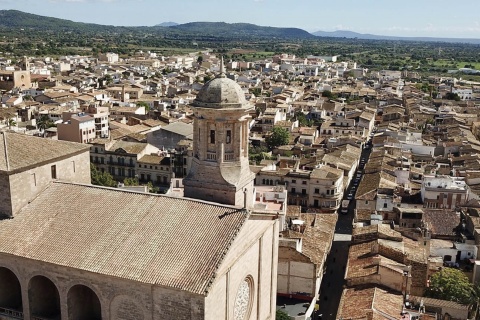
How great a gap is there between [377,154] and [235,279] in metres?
51.2

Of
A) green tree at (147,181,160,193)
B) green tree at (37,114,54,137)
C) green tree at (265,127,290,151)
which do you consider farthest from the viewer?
green tree at (37,114,54,137)

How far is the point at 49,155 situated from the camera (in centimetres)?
2686

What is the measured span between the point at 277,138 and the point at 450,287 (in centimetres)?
4540

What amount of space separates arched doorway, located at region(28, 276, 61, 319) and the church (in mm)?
57

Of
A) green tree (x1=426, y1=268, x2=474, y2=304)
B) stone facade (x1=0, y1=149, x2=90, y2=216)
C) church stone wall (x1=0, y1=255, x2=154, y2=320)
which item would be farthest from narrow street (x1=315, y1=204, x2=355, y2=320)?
stone facade (x1=0, y1=149, x2=90, y2=216)

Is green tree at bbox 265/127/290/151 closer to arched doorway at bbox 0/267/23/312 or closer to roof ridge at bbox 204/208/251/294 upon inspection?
arched doorway at bbox 0/267/23/312

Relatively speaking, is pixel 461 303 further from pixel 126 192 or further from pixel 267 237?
pixel 126 192

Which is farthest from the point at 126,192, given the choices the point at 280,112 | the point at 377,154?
the point at 280,112

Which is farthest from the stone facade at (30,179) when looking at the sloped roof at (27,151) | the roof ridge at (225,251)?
the roof ridge at (225,251)

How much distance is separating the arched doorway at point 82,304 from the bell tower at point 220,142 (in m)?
6.72

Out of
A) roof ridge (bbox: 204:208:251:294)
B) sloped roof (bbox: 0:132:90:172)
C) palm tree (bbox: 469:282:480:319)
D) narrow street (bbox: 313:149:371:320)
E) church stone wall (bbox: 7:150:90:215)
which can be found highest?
sloped roof (bbox: 0:132:90:172)

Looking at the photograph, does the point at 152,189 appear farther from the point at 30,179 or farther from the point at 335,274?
the point at 30,179

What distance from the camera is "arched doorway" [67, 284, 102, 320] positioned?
2334 centimetres

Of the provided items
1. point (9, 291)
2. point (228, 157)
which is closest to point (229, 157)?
point (228, 157)
